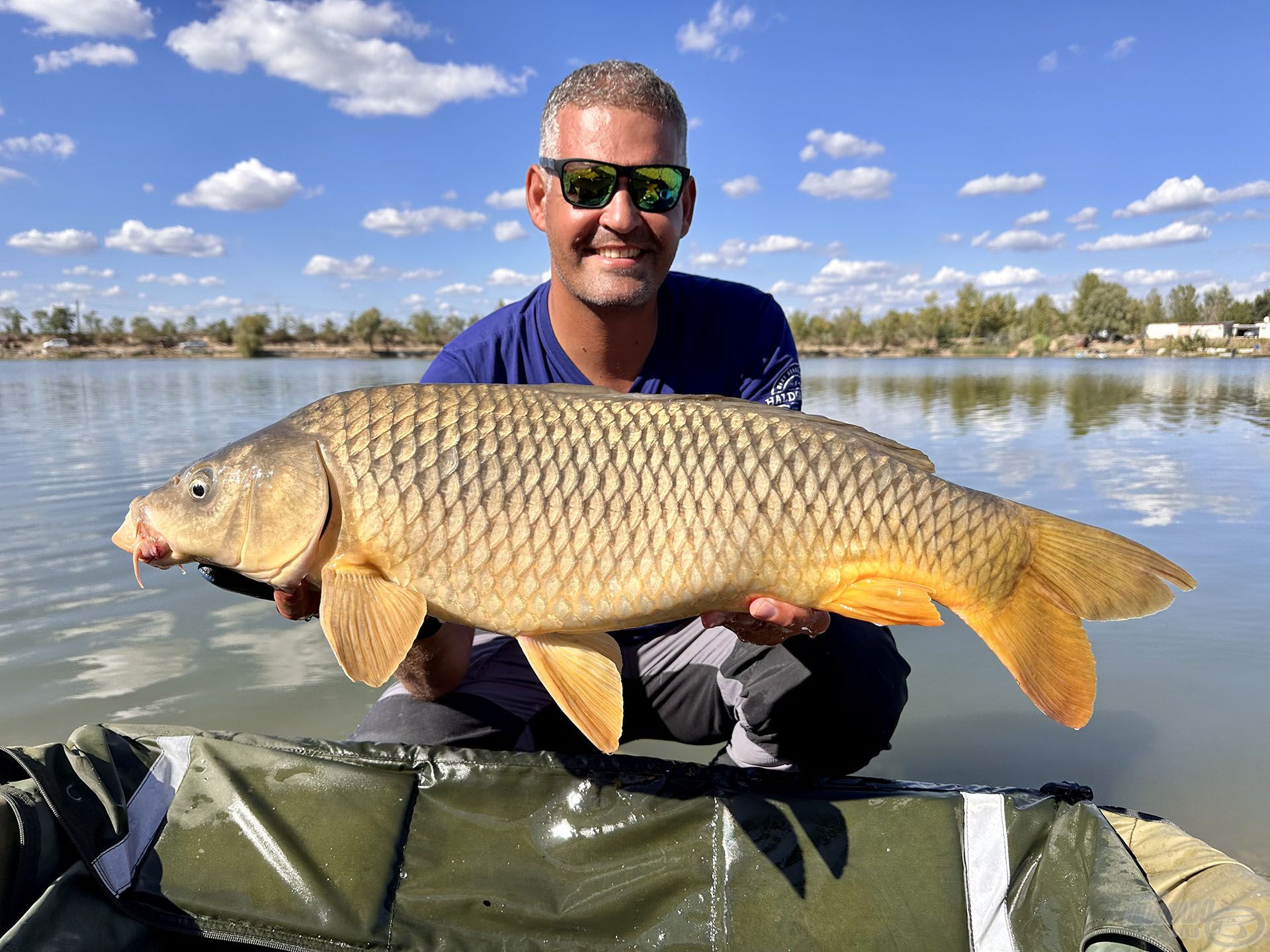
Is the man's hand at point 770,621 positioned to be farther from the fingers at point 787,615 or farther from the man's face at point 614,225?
the man's face at point 614,225

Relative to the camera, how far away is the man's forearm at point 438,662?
6.06 feet

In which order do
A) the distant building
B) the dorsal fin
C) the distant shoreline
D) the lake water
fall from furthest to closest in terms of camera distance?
the distant building, the distant shoreline, the lake water, the dorsal fin

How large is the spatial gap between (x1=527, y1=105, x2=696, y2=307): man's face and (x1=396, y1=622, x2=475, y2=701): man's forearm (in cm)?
86

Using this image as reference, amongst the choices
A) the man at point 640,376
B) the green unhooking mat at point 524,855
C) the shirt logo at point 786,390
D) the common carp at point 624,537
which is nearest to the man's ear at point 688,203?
the man at point 640,376

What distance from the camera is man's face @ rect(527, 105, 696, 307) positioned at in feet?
6.68

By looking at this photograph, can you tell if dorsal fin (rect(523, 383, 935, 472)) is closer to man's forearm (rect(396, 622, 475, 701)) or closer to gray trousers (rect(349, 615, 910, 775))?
gray trousers (rect(349, 615, 910, 775))

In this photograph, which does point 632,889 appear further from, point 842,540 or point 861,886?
point 842,540

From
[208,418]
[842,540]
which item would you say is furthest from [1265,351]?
[842,540]

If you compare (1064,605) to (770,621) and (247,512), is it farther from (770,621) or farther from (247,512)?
(247,512)

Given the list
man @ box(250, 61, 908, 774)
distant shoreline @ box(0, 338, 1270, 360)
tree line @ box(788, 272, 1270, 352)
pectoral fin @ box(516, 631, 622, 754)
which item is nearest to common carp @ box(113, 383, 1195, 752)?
pectoral fin @ box(516, 631, 622, 754)

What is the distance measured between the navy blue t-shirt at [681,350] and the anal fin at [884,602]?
0.77 m

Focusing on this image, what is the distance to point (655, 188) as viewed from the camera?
6.79 ft

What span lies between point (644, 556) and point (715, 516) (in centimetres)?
13

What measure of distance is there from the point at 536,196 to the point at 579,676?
141 centimetres
